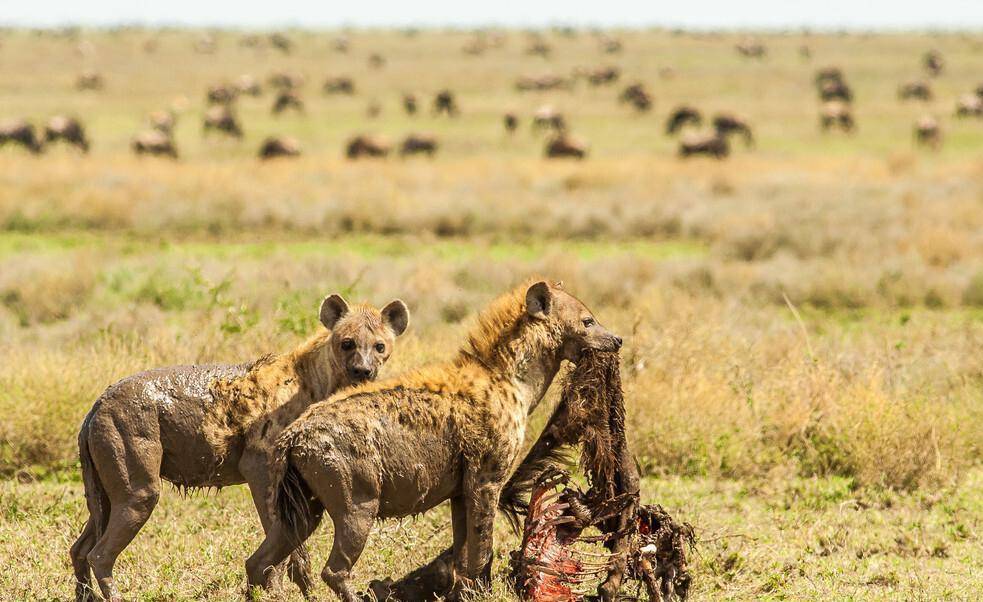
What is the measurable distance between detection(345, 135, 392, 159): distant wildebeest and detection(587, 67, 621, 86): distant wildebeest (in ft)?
86.1

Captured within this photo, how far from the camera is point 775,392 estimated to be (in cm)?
1069

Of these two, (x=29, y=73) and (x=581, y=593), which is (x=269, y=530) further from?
(x=29, y=73)

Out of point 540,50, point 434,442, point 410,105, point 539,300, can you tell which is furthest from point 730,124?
point 540,50

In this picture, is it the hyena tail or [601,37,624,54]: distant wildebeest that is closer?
the hyena tail

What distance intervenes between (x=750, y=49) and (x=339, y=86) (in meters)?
31.5

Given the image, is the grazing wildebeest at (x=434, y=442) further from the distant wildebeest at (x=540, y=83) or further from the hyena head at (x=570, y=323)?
the distant wildebeest at (x=540, y=83)

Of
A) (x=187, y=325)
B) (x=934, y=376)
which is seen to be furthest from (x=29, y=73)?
(x=934, y=376)

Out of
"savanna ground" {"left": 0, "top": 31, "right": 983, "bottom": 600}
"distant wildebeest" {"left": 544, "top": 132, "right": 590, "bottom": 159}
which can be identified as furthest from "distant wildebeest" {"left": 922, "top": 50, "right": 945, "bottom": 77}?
"distant wildebeest" {"left": 544, "top": 132, "right": 590, "bottom": 159}

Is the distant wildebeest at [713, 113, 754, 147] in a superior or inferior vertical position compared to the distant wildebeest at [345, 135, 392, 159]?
superior

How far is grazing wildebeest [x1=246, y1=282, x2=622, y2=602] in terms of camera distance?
634 centimetres

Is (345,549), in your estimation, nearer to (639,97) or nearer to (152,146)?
(152,146)

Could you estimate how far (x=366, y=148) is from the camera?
119 ft

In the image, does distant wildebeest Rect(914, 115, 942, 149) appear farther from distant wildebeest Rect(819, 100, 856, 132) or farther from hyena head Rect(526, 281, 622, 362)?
hyena head Rect(526, 281, 622, 362)

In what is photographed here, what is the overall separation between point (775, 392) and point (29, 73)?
61.5 metres
